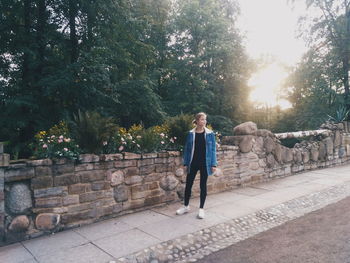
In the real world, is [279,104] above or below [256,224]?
above

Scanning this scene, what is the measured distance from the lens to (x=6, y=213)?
3.59 metres

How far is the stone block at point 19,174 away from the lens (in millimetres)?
3584

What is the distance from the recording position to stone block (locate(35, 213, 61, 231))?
151 inches

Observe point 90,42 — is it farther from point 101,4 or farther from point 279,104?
point 279,104

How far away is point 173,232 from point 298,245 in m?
1.66

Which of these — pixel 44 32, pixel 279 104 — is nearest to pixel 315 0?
pixel 279 104

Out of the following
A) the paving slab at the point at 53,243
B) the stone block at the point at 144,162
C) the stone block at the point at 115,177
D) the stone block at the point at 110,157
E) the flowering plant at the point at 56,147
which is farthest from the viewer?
the stone block at the point at 144,162

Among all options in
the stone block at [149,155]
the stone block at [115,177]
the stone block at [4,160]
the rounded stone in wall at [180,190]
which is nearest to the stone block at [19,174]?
the stone block at [4,160]

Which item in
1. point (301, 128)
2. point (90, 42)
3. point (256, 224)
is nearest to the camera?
point (256, 224)

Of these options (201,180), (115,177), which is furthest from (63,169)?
(201,180)

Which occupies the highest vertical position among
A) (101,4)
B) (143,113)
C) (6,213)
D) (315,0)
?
(315,0)

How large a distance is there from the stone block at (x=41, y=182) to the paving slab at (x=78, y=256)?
98 centimetres

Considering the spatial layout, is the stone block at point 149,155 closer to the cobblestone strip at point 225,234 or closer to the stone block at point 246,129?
the cobblestone strip at point 225,234

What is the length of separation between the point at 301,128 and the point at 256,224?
56.7ft
